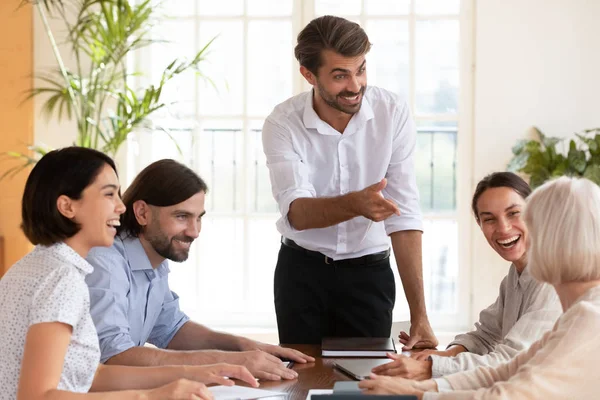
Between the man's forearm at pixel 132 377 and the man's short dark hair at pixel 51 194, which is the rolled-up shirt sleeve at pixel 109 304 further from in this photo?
the man's short dark hair at pixel 51 194

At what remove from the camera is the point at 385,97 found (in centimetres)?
325

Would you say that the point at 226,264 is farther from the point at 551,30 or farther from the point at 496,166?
the point at 551,30

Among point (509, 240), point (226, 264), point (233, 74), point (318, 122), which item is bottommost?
point (226, 264)

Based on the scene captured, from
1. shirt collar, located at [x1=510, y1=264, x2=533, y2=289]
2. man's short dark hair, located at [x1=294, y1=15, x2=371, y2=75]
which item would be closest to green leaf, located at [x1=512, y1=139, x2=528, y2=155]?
man's short dark hair, located at [x1=294, y1=15, x2=371, y2=75]

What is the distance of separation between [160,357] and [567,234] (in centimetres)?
126

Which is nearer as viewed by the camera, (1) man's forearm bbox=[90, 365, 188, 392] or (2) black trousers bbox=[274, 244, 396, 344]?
(1) man's forearm bbox=[90, 365, 188, 392]

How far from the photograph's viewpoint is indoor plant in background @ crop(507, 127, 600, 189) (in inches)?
205

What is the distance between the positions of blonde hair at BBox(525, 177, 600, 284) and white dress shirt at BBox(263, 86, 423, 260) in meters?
1.37

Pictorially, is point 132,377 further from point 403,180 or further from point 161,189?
point 403,180

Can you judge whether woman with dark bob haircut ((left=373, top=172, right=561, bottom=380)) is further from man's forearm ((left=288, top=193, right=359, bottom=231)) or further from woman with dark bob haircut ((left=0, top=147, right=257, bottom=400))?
woman with dark bob haircut ((left=0, top=147, right=257, bottom=400))

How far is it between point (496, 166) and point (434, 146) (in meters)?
0.44

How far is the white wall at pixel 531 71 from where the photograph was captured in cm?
562

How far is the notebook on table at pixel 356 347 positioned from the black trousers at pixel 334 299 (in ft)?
0.85

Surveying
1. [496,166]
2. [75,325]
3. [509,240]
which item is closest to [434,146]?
[496,166]
